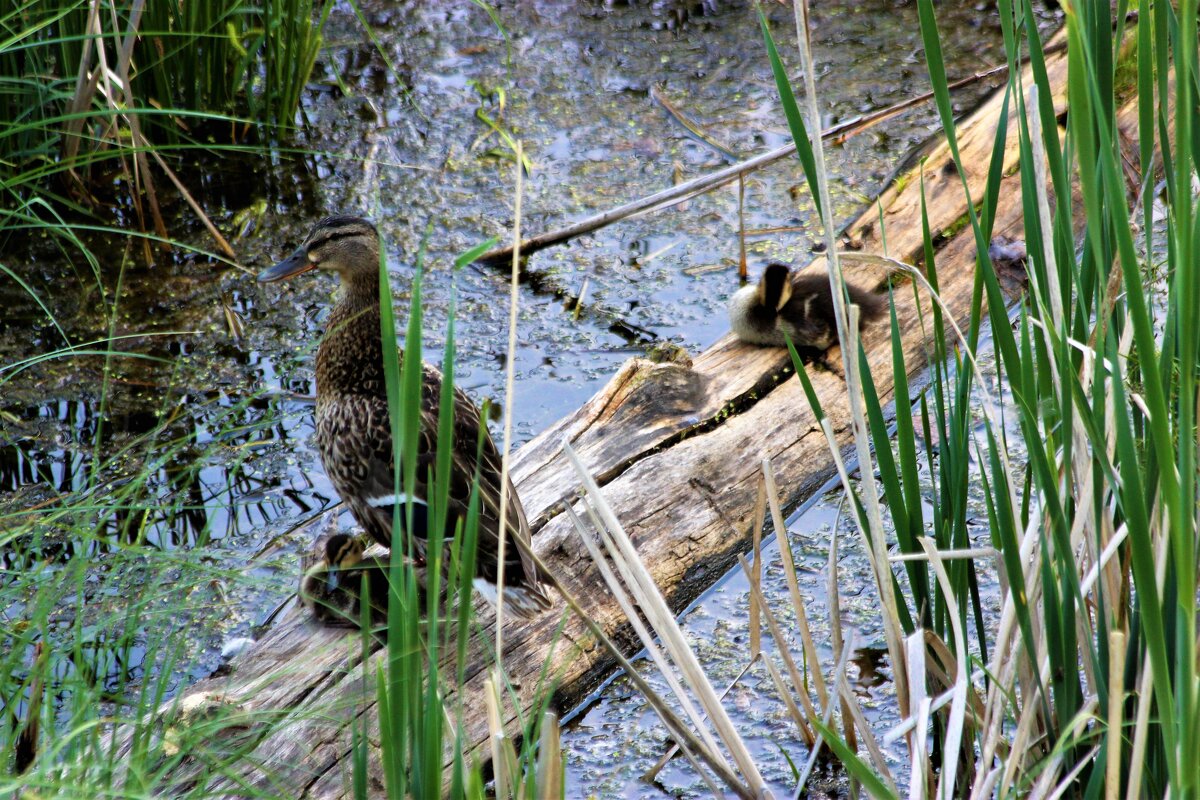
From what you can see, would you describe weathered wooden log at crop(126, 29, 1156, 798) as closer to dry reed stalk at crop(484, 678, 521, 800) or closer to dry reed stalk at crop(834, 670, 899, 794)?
dry reed stalk at crop(484, 678, 521, 800)

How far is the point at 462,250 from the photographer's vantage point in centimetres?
457

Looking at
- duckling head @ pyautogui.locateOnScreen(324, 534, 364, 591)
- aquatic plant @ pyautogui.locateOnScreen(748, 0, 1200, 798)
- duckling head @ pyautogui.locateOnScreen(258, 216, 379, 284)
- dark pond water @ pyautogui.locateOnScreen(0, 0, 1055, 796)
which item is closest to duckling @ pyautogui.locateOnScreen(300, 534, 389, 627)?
duckling head @ pyautogui.locateOnScreen(324, 534, 364, 591)

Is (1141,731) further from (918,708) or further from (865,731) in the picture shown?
(865,731)

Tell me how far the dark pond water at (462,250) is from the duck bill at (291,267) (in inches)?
6.5

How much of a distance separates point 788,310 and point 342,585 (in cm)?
146

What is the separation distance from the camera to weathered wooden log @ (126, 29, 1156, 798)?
242cm

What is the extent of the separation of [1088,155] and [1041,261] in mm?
560

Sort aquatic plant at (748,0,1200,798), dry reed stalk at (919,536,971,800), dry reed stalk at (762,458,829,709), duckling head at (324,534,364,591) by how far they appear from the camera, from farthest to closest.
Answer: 1. duckling head at (324,534,364,591)
2. dry reed stalk at (762,458,829,709)
3. dry reed stalk at (919,536,971,800)
4. aquatic plant at (748,0,1200,798)

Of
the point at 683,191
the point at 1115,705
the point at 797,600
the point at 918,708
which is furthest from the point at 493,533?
the point at 683,191

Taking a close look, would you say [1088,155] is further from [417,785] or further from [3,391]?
[3,391]

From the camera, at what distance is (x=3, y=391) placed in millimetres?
3912

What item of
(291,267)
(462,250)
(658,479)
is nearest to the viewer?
(658,479)

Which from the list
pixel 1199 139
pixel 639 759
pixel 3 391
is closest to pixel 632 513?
pixel 639 759

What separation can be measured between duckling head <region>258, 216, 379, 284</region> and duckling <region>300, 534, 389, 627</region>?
2.68 feet
